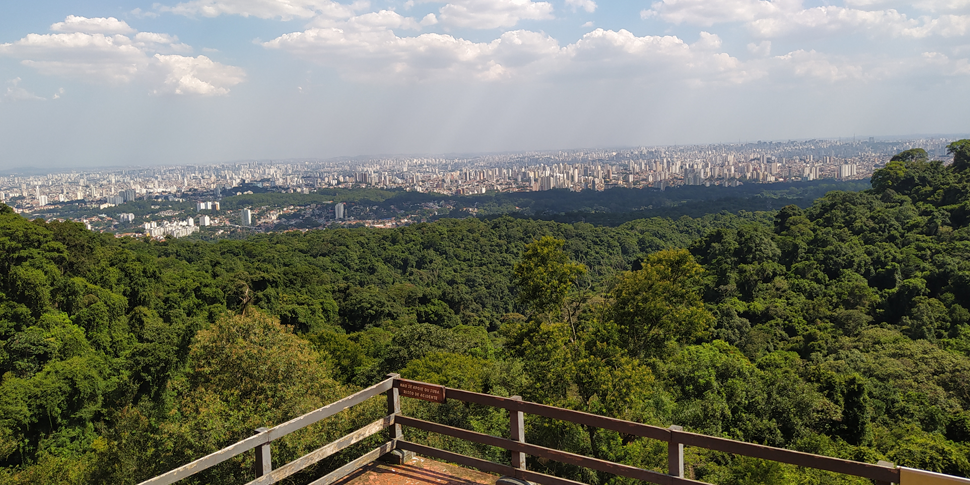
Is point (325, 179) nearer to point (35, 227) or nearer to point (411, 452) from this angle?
point (35, 227)

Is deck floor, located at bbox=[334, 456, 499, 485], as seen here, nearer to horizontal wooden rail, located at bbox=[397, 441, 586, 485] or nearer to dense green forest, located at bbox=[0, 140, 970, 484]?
horizontal wooden rail, located at bbox=[397, 441, 586, 485]

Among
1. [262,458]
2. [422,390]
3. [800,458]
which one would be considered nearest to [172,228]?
[422,390]

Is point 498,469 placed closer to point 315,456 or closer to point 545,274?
point 315,456

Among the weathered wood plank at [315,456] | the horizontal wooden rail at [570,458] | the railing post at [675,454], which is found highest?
the railing post at [675,454]

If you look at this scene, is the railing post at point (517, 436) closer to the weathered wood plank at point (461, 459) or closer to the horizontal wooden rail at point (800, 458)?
the weathered wood plank at point (461, 459)

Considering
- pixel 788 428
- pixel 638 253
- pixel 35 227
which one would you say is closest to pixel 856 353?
pixel 788 428

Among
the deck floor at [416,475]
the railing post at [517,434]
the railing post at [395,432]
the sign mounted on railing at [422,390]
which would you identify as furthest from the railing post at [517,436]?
the railing post at [395,432]

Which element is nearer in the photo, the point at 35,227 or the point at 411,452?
the point at 411,452

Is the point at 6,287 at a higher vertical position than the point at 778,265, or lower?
higher
